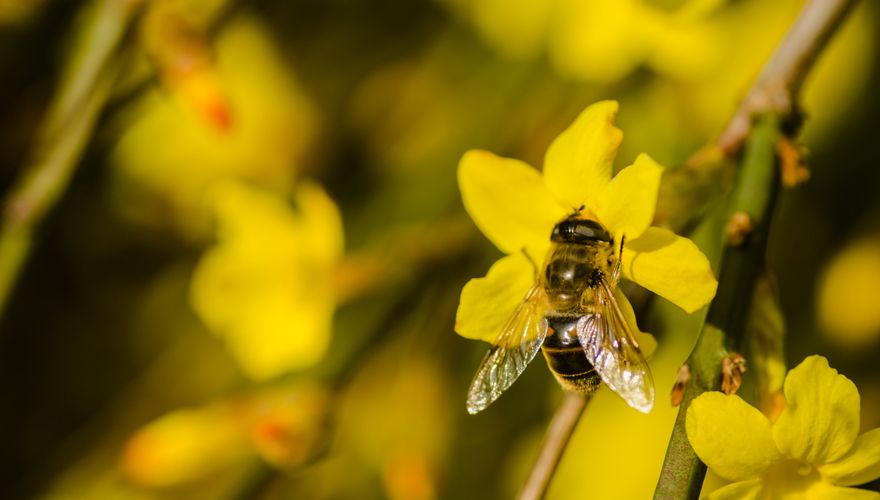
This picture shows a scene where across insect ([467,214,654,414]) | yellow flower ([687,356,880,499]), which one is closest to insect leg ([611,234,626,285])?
insect ([467,214,654,414])

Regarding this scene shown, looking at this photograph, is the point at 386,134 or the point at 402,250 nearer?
the point at 402,250

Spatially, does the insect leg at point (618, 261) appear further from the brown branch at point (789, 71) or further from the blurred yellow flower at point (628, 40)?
the blurred yellow flower at point (628, 40)

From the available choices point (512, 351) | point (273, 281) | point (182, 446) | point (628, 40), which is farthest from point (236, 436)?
point (628, 40)

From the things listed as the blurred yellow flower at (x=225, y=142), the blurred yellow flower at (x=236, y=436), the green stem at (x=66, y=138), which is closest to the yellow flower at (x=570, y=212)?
the blurred yellow flower at (x=236, y=436)

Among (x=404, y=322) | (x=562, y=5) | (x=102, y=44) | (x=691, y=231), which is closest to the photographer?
(x=691, y=231)

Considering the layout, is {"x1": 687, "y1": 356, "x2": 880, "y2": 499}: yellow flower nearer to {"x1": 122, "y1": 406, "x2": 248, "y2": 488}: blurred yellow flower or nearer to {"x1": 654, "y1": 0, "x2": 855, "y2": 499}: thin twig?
{"x1": 654, "y1": 0, "x2": 855, "y2": 499}: thin twig

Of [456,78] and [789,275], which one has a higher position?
[456,78]

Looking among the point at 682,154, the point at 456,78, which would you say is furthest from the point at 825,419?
the point at 456,78

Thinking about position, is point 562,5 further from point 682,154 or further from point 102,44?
point 102,44
